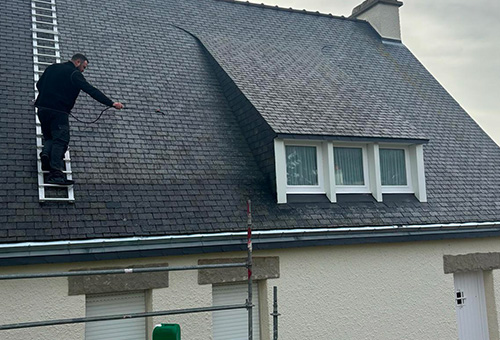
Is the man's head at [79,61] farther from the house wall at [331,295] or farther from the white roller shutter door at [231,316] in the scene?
the white roller shutter door at [231,316]

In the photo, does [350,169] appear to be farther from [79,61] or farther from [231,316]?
[79,61]

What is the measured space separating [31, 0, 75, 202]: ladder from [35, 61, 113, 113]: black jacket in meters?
0.53

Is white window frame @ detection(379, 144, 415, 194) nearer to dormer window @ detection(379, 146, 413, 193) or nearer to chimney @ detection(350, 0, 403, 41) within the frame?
dormer window @ detection(379, 146, 413, 193)

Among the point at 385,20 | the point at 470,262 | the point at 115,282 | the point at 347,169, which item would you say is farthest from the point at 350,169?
→ the point at 385,20

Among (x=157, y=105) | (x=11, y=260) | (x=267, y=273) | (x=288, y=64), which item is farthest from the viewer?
(x=288, y=64)

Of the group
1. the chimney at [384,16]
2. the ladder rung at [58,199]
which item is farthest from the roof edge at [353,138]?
the chimney at [384,16]

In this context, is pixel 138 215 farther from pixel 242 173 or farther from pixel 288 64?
pixel 288 64

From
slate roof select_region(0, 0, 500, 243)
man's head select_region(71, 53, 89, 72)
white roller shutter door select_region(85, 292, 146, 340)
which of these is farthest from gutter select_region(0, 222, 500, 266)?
man's head select_region(71, 53, 89, 72)

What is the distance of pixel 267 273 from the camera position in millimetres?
8164

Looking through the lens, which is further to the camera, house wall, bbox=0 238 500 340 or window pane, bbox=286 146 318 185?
window pane, bbox=286 146 318 185

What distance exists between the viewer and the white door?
33.5ft

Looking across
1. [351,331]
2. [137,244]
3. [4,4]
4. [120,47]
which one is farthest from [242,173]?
[4,4]

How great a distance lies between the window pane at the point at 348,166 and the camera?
31.8 ft

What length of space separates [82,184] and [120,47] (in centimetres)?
403
